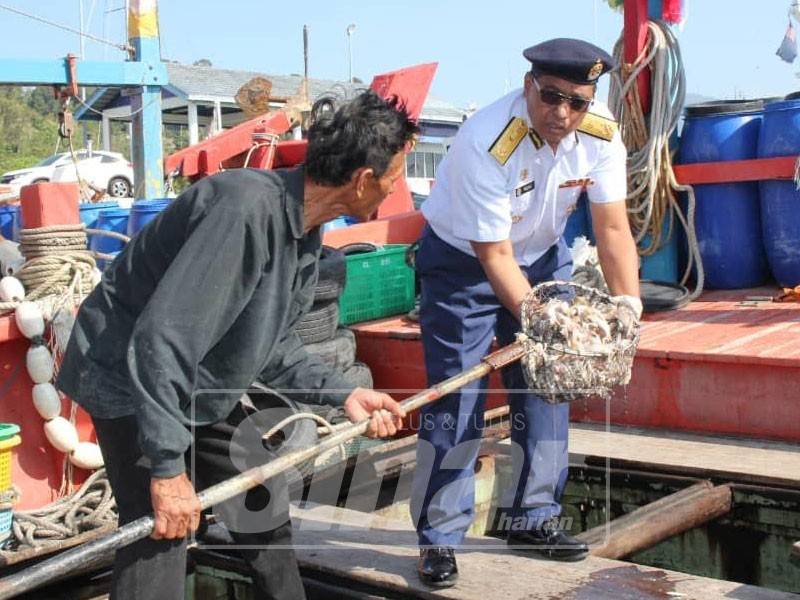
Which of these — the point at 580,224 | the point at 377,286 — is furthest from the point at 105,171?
the point at 580,224

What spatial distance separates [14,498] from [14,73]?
30.7 ft

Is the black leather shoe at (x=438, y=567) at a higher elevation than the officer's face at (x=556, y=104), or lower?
lower

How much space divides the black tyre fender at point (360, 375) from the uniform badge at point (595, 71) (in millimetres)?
3261

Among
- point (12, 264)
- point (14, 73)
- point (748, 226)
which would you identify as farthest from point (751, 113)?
point (14, 73)

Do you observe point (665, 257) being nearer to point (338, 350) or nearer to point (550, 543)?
point (338, 350)

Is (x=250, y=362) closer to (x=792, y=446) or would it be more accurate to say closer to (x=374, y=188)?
(x=374, y=188)

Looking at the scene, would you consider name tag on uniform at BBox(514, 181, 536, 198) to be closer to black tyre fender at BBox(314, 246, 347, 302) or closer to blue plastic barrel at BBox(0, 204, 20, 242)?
black tyre fender at BBox(314, 246, 347, 302)

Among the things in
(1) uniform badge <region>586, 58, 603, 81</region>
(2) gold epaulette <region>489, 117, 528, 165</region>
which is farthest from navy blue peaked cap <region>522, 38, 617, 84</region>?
(2) gold epaulette <region>489, 117, 528, 165</region>

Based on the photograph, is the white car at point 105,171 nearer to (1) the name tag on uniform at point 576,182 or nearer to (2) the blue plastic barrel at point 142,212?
(2) the blue plastic barrel at point 142,212

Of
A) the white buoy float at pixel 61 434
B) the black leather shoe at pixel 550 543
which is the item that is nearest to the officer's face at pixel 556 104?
the black leather shoe at pixel 550 543

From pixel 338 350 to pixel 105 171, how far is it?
979 inches

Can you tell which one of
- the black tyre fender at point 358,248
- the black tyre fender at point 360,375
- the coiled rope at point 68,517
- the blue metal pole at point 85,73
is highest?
the blue metal pole at point 85,73

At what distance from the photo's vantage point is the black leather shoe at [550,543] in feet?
12.9

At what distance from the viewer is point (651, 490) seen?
498cm
